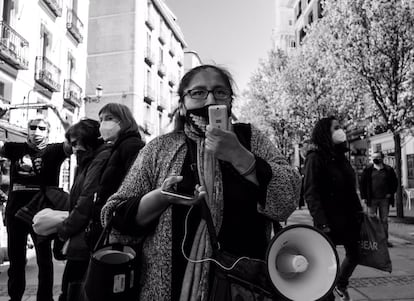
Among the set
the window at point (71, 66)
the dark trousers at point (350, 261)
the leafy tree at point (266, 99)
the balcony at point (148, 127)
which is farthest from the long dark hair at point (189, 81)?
the balcony at point (148, 127)

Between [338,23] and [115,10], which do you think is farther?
[115,10]

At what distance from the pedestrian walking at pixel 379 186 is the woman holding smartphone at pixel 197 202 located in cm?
712

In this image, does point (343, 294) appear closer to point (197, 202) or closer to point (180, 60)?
point (197, 202)

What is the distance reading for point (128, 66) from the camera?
2733 cm

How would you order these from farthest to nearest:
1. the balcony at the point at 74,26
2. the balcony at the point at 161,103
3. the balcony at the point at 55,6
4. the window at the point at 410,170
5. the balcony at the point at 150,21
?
1. the balcony at the point at 161,103
2. the balcony at the point at 150,21
3. the window at the point at 410,170
4. the balcony at the point at 74,26
5. the balcony at the point at 55,6

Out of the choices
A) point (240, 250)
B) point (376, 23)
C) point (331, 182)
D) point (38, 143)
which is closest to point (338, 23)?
point (376, 23)

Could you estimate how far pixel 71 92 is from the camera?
17344 mm

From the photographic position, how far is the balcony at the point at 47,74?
14641mm

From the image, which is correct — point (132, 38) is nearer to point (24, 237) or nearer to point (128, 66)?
point (128, 66)

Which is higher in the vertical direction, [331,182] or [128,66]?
[128,66]

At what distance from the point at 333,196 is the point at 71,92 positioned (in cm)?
1565

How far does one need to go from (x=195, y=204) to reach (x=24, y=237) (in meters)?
2.93

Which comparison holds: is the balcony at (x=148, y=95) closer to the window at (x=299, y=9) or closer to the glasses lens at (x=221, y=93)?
the window at (x=299, y=9)

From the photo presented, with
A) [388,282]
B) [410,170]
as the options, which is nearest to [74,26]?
[388,282]
